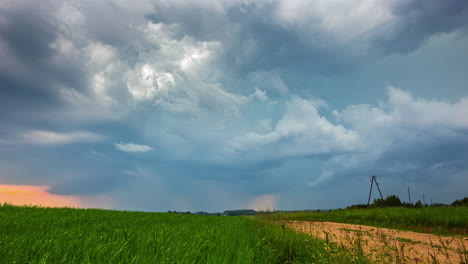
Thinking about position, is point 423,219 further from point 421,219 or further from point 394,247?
point 394,247

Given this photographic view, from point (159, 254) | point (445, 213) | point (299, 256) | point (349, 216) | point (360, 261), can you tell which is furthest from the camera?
point (349, 216)

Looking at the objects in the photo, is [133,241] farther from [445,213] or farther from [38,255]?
[445,213]

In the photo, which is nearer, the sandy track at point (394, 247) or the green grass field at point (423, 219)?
the sandy track at point (394, 247)

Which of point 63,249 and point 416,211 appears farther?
point 416,211

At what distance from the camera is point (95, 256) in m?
4.11

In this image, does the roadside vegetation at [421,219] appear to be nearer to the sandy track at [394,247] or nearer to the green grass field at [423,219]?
the green grass field at [423,219]

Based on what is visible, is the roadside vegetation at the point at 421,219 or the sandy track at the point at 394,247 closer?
the sandy track at the point at 394,247

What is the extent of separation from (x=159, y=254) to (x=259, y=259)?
192 centimetres

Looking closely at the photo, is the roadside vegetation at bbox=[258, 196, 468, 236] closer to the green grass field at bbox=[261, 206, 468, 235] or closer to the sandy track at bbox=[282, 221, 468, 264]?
the green grass field at bbox=[261, 206, 468, 235]

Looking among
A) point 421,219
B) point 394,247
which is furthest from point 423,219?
point 394,247

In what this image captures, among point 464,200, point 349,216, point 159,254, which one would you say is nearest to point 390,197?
point 464,200

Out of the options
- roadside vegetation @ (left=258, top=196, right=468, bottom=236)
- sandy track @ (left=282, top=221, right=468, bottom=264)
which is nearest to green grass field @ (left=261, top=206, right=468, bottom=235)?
roadside vegetation @ (left=258, top=196, right=468, bottom=236)

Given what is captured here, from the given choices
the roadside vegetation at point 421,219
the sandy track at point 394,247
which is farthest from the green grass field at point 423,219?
the sandy track at point 394,247

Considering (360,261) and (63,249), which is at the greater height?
(63,249)
